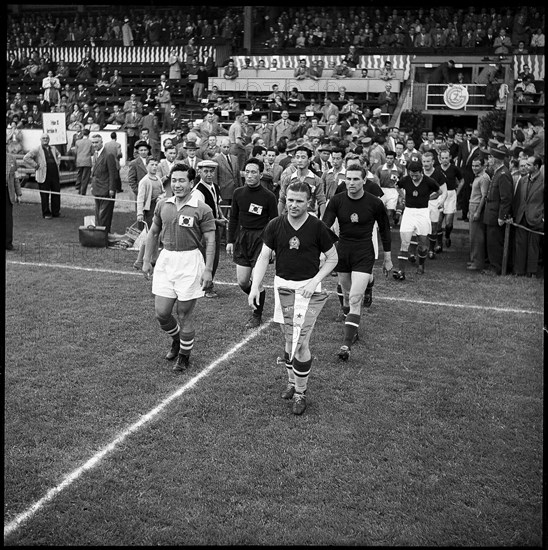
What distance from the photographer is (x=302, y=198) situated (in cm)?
674

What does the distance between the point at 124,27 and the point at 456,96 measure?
54.5 ft

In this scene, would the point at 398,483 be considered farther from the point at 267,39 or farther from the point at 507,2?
the point at 267,39

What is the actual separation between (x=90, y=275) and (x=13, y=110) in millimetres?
19993

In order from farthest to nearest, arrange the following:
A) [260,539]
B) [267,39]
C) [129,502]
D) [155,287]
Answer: [267,39]
[155,287]
[129,502]
[260,539]

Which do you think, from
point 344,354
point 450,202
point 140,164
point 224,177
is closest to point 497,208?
point 450,202

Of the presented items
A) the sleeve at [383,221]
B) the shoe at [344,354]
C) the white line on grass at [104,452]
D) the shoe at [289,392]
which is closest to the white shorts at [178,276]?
the white line on grass at [104,452]

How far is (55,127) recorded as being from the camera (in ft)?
75.0

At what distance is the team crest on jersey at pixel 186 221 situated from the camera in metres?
7.61

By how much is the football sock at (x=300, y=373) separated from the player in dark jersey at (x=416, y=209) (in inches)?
224

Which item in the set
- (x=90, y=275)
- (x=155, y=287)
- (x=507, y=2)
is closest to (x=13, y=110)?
(x=90, y=275)

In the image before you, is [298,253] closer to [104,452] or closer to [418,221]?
[104,452]

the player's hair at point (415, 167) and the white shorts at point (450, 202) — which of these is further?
the white shorts at point (450, 202)

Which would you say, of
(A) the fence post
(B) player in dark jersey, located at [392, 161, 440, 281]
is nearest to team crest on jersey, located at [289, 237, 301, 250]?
(B) player in dark jersey, located at [392, 161, 440, 281]

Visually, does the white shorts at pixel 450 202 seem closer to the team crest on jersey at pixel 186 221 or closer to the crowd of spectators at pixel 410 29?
the team crest on jersey at pixel 186 221
